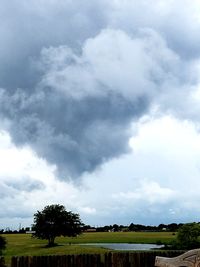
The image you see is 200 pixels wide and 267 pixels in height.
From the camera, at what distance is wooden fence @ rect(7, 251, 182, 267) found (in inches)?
437

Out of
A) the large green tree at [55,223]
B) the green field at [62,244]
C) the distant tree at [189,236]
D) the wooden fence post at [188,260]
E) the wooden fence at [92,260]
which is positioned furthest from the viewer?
A: the large green tree at [55,223]

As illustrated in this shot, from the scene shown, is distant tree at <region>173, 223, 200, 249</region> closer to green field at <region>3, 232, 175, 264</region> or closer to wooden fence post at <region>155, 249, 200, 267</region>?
green field at <region>3, 232, 175, 264</region>

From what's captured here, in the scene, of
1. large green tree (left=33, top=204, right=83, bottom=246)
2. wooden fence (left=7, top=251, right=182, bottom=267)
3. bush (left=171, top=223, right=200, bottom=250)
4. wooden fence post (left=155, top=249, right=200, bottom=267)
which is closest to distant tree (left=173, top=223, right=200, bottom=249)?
bush (left=171, top=223, right=200, bottom=250)

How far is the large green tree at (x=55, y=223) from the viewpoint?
56.3m

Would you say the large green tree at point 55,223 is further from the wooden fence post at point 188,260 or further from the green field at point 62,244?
the wooden fence post at point 188,260

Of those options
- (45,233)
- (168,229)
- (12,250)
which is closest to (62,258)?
(12,250)

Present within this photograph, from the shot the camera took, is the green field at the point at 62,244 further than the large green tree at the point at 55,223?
No

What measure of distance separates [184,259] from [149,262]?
6.23m

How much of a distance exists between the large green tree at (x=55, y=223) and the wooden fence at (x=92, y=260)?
44.6 meters

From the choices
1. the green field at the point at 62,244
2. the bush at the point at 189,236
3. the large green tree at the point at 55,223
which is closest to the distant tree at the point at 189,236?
the bush at the point at 189,236

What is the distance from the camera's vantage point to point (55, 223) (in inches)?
2233

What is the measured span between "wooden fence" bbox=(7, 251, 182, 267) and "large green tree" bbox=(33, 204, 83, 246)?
44551 millimetres

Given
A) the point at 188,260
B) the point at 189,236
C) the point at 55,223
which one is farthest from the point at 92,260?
the point at 55,223

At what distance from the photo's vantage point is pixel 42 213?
58375 mm
